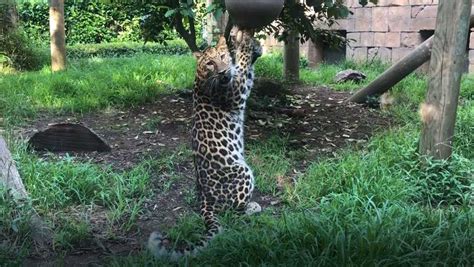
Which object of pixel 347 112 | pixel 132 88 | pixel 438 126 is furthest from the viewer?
pixel 132 88

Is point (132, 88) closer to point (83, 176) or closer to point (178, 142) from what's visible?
point (178, 142)

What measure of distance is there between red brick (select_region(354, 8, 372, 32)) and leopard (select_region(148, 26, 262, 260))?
7671mm

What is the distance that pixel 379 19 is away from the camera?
11984 mm

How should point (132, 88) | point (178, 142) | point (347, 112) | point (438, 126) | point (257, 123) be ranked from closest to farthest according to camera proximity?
point (438, 126)
point (178, 142)
point (257, 123)
point (347, 112)
point (132, 88)

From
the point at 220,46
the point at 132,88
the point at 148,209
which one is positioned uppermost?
the point at 220,46

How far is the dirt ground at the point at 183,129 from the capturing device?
4809 mm

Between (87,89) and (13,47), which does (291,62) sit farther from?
(13,47)

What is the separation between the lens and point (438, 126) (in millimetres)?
4789

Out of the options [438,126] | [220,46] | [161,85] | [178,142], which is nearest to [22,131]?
[178,142]

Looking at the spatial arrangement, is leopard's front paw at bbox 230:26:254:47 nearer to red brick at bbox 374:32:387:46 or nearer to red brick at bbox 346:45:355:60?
red brick at bbox 374:32:387:46

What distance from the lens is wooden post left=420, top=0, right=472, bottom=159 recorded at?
15.1 ft

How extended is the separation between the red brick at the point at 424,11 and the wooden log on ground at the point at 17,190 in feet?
28.7

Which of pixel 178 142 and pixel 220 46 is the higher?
pixel 220 46

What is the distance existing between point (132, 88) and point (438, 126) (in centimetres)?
509
